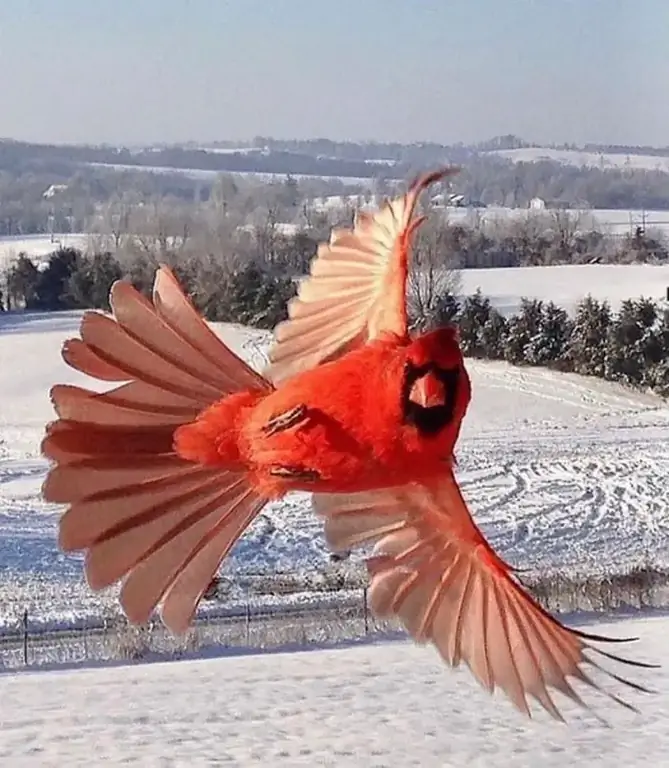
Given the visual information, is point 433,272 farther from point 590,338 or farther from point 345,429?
point 590,338

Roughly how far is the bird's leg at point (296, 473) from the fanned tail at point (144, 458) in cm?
2

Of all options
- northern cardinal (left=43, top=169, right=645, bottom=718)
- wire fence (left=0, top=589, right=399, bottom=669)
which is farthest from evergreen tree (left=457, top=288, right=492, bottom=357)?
wire fence (left=0, top=589, right=399, bottom=669)

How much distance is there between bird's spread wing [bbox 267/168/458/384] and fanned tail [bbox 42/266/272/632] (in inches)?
1.0

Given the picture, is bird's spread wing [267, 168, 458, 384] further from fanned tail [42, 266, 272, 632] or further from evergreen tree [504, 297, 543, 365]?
evergreen tree [504, 297, 543, 365]

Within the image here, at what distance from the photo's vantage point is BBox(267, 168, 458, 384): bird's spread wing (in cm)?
30

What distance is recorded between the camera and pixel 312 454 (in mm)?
249

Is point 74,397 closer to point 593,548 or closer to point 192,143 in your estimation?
point 192,143

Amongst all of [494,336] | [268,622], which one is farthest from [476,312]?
[268,622]

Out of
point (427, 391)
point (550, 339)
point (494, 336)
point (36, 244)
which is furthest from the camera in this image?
point (550, 339)

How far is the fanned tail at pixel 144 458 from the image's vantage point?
0.27 meters

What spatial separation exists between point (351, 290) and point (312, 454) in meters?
0.08

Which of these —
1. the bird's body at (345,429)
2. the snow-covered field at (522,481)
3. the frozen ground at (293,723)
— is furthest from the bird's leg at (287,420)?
the frozen ground at (293,723)

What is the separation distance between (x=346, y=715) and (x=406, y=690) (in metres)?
0.07

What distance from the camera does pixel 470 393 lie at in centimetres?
25
